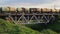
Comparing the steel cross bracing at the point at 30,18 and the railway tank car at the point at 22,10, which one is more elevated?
the railway tank car at the point at 22,10

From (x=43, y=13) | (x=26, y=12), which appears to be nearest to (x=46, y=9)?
(x=43, y=13)

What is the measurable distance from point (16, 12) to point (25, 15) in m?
2.08

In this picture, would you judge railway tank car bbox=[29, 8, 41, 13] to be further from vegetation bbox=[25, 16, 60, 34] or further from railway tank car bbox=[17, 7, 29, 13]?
→ vegetation bbox=[25, 16, 60, 34]

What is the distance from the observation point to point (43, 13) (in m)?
53.2

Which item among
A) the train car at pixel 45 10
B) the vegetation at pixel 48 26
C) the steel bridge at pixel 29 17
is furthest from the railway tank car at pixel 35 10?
the vegetation at pixel 48 26

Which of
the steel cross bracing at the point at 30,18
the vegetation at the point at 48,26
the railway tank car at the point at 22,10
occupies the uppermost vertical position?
the railway tank car at the point at 22,10

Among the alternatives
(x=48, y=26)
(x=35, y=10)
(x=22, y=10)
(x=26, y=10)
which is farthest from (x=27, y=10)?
(x=48, y=26)

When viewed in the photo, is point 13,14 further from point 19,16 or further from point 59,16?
point 59,16

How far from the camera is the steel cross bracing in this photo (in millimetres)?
49344

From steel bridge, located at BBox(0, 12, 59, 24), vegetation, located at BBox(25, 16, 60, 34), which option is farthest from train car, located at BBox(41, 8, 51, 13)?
vegetation, located at BBox(25, 16, 60, 34)

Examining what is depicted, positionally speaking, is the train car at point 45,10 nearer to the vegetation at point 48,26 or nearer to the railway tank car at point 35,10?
the railway tank car at point 35,10

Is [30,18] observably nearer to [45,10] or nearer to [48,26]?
[48,26]

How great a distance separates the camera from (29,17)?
2041 inches

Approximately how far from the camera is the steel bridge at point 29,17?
4887cm
